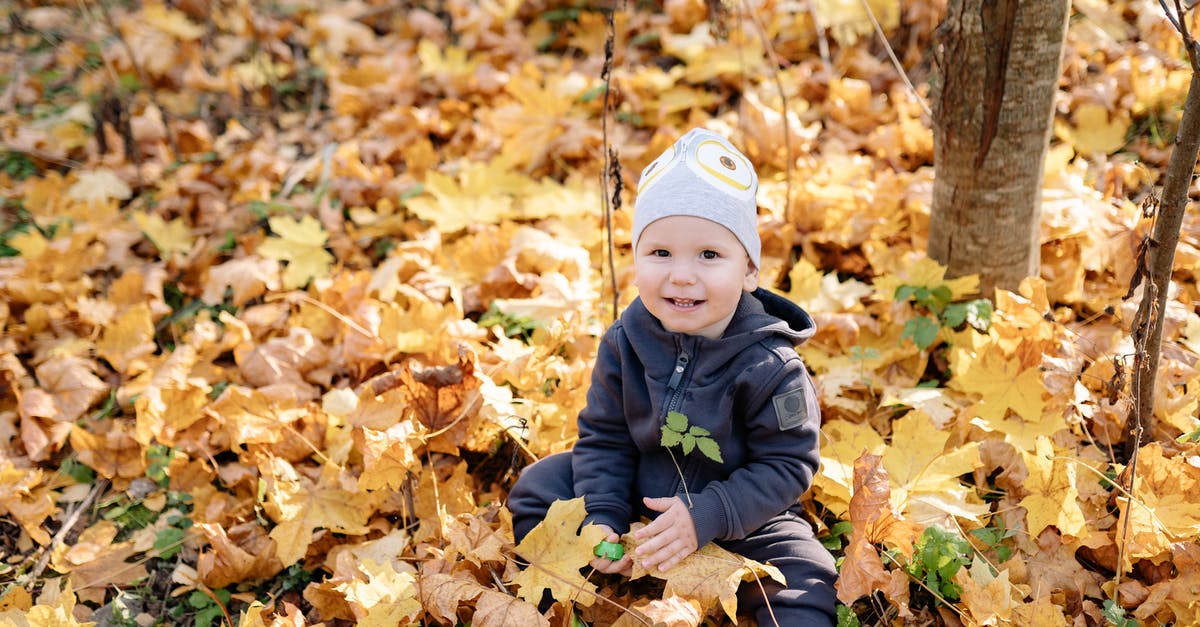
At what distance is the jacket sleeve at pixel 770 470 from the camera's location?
1937 millimetres

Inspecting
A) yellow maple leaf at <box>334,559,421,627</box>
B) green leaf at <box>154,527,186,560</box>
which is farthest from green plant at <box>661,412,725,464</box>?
green leaf at <box>154,527,186,560</box>

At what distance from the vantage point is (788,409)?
1.94m

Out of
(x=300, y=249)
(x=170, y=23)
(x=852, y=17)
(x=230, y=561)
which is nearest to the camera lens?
(x=230, y=561)

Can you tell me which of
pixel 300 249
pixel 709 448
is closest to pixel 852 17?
pixel 300 249

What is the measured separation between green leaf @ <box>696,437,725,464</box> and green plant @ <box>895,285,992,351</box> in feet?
3.09

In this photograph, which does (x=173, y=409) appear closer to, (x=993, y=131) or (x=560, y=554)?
(x=560, y=554)

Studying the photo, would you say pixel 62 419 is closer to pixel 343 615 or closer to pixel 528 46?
pixel 343 615

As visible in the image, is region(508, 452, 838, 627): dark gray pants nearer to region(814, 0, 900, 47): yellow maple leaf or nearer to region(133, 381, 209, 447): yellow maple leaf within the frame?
region(133, 381, 209, 447): yellow maple leaf

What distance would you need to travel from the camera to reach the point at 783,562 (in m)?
1.98

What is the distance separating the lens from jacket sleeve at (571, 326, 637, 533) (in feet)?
6.86

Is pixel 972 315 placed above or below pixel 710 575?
above

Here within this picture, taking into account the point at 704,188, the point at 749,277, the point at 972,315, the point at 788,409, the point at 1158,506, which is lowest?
the point at 1158,506

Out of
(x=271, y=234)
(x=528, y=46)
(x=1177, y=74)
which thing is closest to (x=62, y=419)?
(x=271, y=234)

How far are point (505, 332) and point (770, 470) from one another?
124 centimetres
